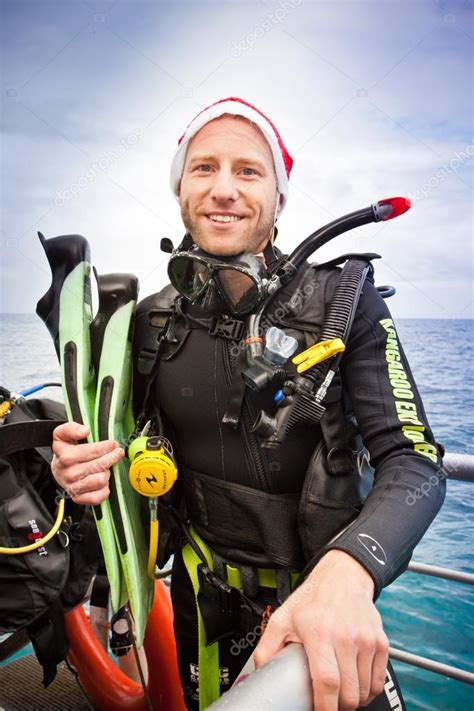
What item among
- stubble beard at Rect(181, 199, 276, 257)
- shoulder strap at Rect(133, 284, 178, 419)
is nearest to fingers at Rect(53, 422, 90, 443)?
shoulder strap at Rect(133, 284, 178, 419)

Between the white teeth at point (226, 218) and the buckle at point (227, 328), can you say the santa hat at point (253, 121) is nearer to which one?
the white teeth at point (226, 218)

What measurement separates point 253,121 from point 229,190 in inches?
10.1

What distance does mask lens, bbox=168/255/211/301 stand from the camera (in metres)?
1.20

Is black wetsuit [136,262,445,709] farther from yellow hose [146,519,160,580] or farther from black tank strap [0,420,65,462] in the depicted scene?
black tank strap [0,420,65,462]

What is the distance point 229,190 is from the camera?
1.16 m

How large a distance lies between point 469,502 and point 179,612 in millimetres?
9414

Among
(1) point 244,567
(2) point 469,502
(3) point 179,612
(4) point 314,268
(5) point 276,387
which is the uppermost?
(4) point 314,268

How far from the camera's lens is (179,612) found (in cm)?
136

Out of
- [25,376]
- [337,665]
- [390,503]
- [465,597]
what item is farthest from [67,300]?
[25,376]

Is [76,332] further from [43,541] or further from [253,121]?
[253,121]

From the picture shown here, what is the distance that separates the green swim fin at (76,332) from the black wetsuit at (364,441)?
19cm

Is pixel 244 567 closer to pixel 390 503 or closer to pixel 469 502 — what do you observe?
pixel 390 503

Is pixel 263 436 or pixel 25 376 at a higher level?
pixel 263 436

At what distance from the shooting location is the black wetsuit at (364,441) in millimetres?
760
